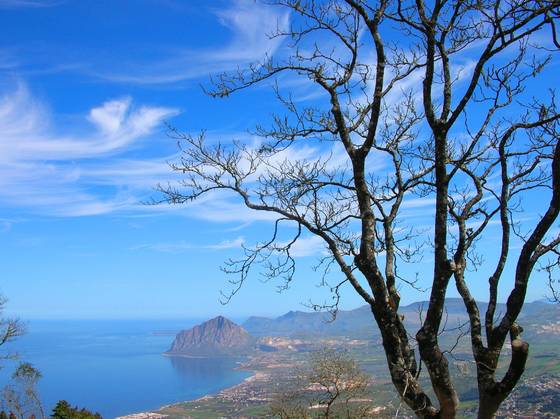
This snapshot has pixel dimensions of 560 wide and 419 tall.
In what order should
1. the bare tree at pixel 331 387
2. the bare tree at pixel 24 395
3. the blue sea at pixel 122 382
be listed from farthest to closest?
1. the blue sea at pixel 122 382
2. the bare tree at pixel 24 395
3. the bare tree at pixel 331 387

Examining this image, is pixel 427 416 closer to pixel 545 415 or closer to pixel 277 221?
pixel 277 221

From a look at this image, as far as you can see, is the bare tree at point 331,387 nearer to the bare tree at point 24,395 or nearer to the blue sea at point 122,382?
the bare tree at point 24,395

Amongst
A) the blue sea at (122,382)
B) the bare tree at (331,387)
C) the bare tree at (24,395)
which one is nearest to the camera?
the bare tree at (331,387)

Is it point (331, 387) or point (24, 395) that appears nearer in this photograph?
point (331, 387)

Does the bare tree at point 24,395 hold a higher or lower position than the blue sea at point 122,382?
higher

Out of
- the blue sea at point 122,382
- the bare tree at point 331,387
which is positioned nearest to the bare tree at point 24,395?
the bare tree at point 331,387

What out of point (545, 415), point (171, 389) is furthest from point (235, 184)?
point (171, 389)

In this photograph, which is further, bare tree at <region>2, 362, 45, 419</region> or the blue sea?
the blue sea

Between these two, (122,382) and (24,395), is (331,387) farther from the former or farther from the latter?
(122,382)

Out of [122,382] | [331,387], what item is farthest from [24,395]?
[122,382]

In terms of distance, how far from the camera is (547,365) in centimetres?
10681

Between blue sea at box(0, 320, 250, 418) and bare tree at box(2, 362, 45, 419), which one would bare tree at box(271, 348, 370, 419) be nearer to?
bare tree at box(2, 362, 45, 419)

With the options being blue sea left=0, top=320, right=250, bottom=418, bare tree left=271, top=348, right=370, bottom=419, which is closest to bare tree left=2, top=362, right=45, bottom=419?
bare tree left=271, top=348, right=370, bottom=419

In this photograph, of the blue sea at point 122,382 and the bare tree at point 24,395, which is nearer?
the bare tree at point 24,395
